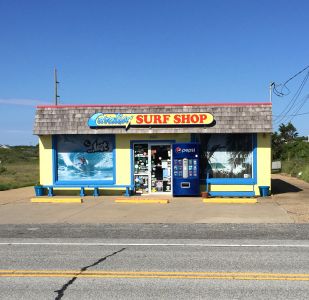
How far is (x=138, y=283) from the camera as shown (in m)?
6.29

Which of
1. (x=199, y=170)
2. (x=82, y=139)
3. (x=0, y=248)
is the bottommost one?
(x=0, y=248)

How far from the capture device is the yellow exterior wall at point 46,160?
752 inches

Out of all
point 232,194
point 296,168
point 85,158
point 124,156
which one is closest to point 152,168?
point 124,156

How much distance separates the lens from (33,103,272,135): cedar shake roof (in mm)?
17812

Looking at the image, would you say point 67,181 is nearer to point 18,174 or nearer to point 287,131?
point 18,174

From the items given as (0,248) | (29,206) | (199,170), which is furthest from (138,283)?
(199,170)

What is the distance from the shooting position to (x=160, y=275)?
22.0 ft

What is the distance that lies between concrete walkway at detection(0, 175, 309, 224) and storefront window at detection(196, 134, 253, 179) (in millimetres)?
1614

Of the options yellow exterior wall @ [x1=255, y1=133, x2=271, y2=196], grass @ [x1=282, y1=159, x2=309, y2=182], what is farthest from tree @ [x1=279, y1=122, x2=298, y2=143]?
yellow exterior wall @ [x1=255, y1=133, x2=271, y2=196]

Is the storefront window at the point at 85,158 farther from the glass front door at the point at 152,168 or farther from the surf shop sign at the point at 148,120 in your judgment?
the glass front door at the point at 152,168

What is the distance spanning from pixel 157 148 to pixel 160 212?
16.3 ft

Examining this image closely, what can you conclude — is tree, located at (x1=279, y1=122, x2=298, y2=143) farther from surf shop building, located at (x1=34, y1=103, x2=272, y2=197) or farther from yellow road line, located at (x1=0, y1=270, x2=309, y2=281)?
yellow road line, located at (x1=0, y1=270, x2=309, y2=281)

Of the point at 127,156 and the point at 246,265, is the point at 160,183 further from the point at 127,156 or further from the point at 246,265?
the point at 246,265

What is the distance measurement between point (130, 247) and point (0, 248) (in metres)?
2.66
